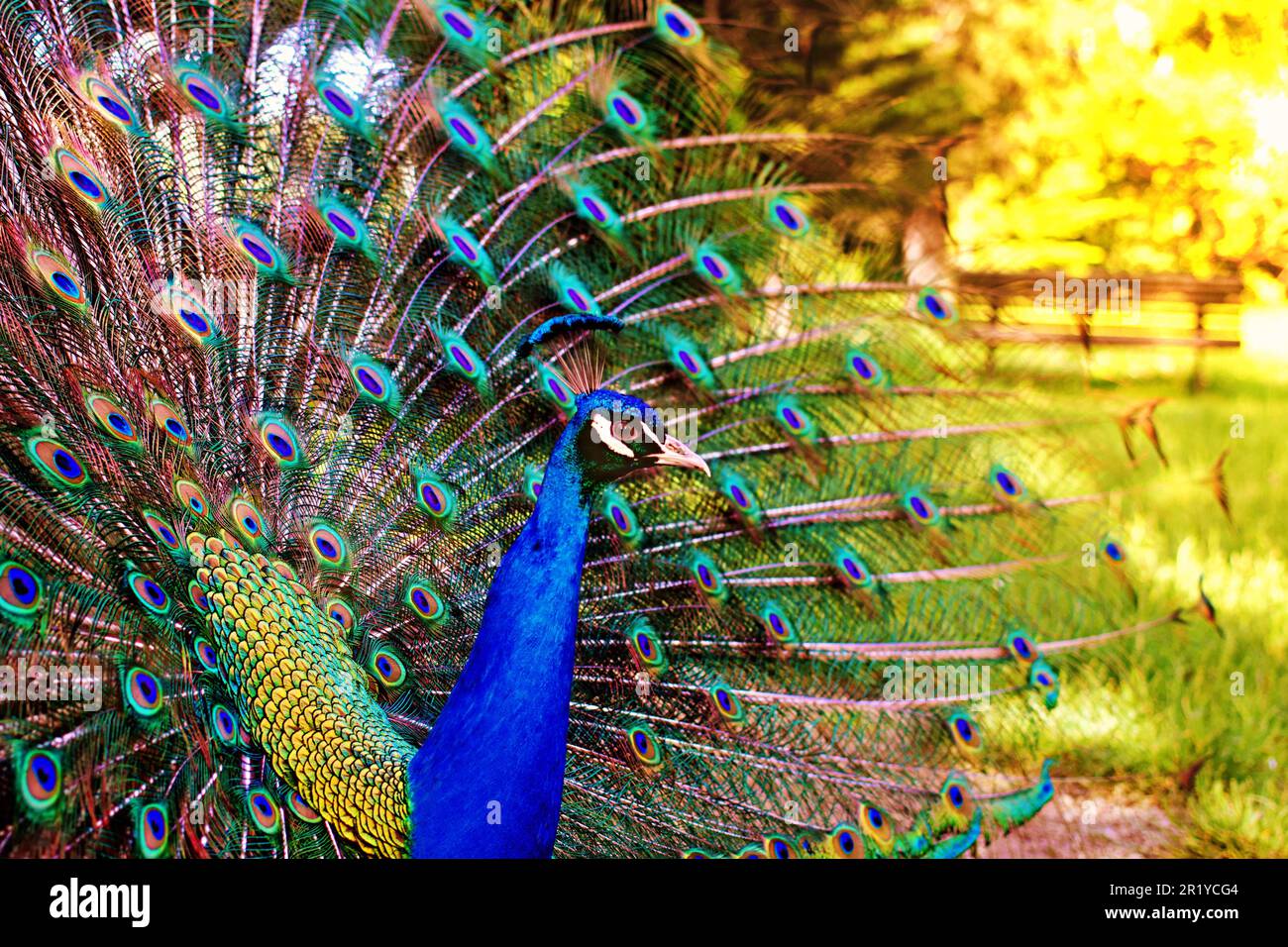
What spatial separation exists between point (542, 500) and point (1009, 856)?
1.78m

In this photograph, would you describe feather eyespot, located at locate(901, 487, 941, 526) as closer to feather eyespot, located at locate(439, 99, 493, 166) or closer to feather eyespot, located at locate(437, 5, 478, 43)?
feather eyespot, located at locate(439, 99, 493, 166)

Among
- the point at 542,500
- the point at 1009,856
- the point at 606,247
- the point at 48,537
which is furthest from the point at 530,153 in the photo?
the point at 1009,856

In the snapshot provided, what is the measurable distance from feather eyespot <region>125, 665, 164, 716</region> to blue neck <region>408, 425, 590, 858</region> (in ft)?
1.78

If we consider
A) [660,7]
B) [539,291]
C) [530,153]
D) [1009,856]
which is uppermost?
[660,7]

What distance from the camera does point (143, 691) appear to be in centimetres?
226

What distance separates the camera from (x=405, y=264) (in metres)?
2.55

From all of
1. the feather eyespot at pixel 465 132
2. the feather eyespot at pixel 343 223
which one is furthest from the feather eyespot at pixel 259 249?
the feather eyespot at pixel 465 132

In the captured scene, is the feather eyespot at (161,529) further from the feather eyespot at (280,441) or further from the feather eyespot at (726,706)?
the feather eyespot at (726,706)

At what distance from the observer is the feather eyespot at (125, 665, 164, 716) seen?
2.24m

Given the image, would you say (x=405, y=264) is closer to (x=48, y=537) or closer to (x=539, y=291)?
(x=539, y=291)

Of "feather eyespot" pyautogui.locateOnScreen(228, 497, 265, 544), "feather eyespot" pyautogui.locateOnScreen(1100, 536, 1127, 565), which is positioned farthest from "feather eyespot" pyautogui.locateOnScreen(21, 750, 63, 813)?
"feather eyespot" pyautogui.locateOnScreen(1100, 536, 1127, 565)

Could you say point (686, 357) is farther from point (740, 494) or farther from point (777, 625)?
point (777, 625)

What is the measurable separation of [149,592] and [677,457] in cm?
112

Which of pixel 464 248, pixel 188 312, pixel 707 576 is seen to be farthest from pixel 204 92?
pixel 707 576
